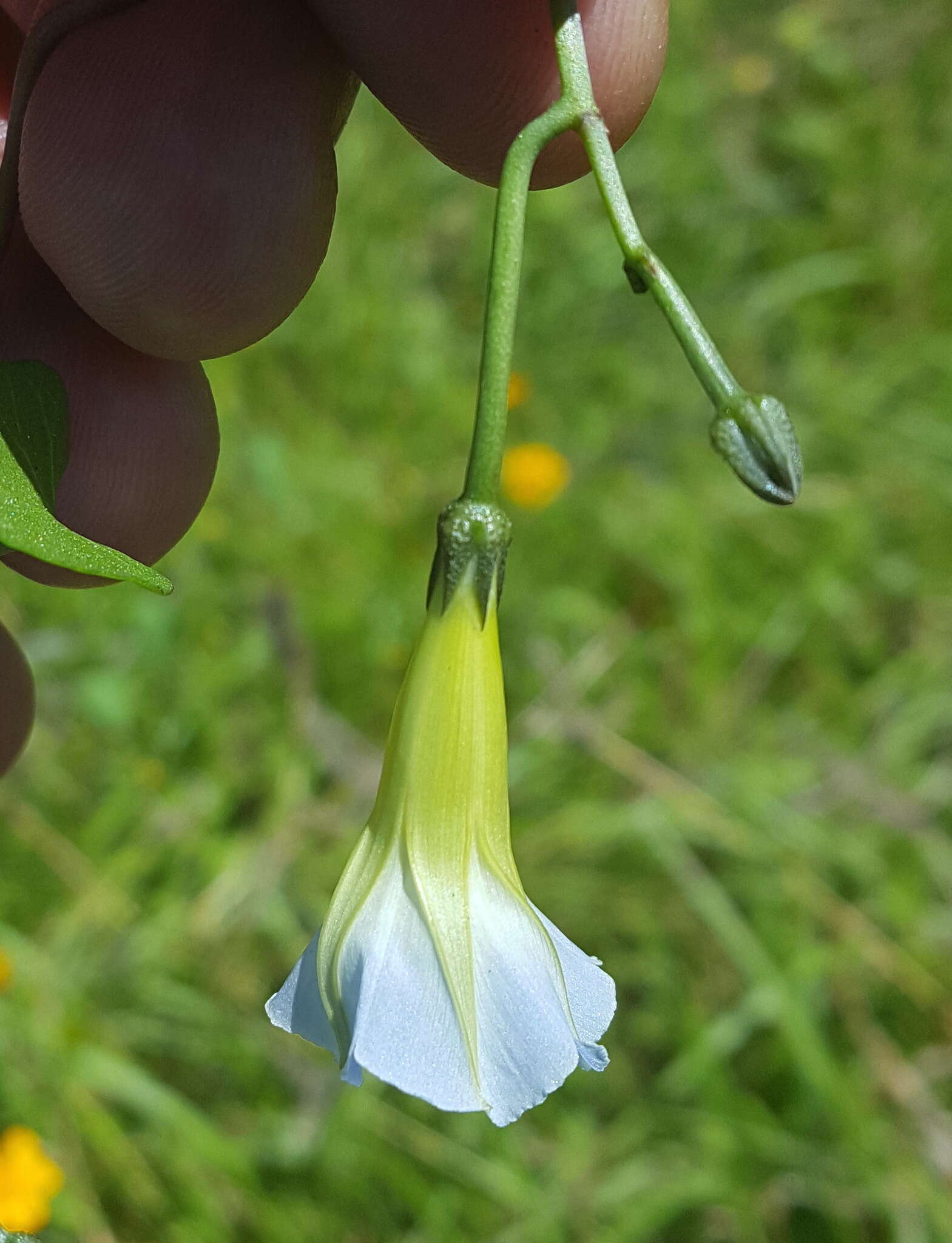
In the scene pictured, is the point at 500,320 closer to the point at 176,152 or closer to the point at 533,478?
the point at 176,152

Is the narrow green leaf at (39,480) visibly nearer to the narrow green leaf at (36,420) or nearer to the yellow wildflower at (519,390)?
the narrow green leaf at (36,420)

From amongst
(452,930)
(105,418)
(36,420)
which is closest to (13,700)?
(105,418)

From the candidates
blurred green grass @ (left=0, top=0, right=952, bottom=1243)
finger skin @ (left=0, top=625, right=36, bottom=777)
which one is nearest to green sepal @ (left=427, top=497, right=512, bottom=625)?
finger skin @ (left=0, top=625, right=36, bottom=777)

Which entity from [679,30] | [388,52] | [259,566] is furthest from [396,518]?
[679,30]

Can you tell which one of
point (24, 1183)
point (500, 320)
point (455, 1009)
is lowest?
point (24, 1183)

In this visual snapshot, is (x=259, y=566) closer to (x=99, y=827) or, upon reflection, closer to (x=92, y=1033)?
(x=99, y=827)

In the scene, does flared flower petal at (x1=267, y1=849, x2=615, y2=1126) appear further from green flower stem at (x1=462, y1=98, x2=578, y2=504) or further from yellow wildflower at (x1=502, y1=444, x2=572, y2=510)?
yellow wildflower at (x1=502, y1=444, x2=572, y2=510)

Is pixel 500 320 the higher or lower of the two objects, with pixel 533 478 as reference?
higher
